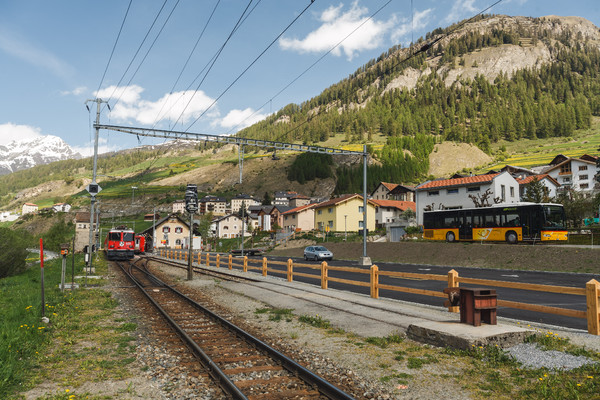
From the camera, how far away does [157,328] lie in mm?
9742

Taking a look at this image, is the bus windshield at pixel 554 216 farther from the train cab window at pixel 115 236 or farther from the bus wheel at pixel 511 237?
the train cab window at pixel 115 236

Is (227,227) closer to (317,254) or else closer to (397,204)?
(397,204)

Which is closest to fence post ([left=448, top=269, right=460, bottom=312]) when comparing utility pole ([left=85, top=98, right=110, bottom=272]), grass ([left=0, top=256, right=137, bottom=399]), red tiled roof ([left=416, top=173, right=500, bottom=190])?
grass ([left=0, top=256, right=137, bottom=399])

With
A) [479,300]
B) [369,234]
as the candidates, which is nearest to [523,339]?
[479,300]

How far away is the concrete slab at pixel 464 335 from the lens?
283 inches

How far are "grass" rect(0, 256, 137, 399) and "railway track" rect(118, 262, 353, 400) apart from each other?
1367 mm

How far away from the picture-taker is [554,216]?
3231 centimetres

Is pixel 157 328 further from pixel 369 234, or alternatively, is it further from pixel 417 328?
pixel 369 234

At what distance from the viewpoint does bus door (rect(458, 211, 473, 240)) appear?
36.7 m

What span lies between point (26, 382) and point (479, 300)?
27.5ft

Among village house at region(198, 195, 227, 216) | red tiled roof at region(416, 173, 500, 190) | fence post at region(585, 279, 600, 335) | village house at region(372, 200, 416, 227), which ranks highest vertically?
village house at region(198, 195, 227, 216)

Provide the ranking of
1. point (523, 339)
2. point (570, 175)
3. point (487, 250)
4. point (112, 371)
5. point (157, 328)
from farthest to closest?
point (570, 175) → point (487, 250) → point (157, 328) → point (523, 339) → point (112, 371)

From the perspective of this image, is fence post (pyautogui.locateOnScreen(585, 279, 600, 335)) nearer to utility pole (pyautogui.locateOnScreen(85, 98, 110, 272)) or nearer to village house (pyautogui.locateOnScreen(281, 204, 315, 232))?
utility pole (pyautogui.locateOnScreen(85, 98, 110, 272))

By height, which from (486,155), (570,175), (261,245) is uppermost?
(486,155)
